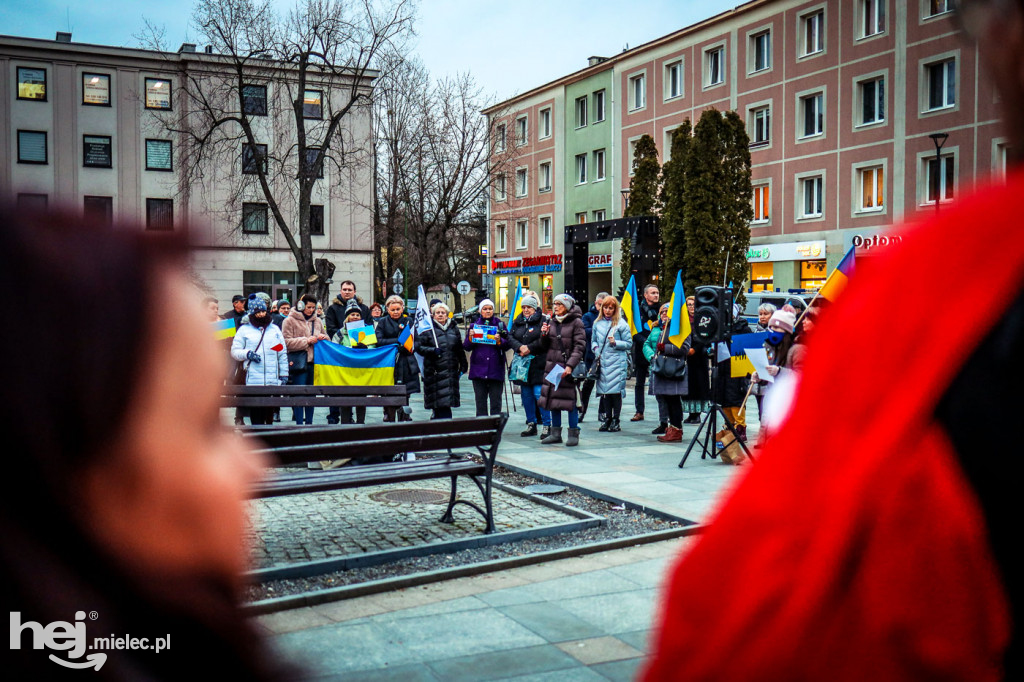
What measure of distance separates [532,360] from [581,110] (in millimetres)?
37599

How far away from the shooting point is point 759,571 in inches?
33.7

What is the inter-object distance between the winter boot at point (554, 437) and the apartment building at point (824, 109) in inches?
483

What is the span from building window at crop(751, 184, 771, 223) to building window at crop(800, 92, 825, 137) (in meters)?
2.79

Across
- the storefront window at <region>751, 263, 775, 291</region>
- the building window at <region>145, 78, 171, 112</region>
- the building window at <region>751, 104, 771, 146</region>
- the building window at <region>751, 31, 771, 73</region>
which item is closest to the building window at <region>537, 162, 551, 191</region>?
the building window at <region>751, 104, 771, 146</region>

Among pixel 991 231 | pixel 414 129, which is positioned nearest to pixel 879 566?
pixel 991 231

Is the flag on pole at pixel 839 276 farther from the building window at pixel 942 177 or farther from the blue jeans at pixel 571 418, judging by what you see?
the building window at pixel 942 177

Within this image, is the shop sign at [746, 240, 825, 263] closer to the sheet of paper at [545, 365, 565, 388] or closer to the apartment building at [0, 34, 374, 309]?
the apartment building at [0, 34, 374, 309]

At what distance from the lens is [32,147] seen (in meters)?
47.3

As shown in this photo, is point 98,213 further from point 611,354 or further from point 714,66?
point 714,66

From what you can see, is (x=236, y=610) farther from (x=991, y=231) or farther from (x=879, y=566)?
(x=991, y=231)

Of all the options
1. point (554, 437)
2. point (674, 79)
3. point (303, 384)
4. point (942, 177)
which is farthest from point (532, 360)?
point (674, 79)

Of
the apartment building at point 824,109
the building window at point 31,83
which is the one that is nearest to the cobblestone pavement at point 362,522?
the apartment building at point 824,109

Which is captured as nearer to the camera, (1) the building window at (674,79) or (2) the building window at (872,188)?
(2) the building window at (872,188)

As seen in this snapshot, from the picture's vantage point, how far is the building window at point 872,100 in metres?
32.8
